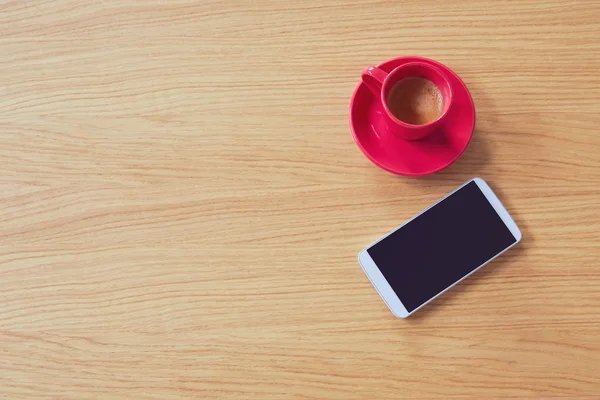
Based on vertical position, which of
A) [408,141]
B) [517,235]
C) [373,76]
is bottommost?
[517,235]

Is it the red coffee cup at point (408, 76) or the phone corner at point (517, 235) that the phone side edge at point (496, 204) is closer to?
the phone corner at point (517, 235)

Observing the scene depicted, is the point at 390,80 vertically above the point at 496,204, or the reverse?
the point at 390,80

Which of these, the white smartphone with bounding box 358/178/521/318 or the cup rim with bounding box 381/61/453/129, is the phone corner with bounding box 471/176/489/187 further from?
the cup rim with bounding box 381/61/453/129

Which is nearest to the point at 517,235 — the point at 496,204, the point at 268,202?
the point at 496,204

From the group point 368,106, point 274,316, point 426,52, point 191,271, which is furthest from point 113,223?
point 426,52

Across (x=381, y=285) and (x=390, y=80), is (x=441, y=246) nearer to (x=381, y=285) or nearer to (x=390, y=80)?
(x=381, y=285)

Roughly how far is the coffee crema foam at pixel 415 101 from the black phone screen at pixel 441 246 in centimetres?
11

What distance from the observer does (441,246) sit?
0.75m

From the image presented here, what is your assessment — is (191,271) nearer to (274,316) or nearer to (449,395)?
(274,316)

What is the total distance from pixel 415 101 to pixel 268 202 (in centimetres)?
23

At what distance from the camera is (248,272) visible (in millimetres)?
768

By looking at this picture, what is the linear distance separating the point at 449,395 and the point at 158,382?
15.0 inches

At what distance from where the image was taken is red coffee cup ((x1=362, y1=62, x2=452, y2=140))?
687 mm

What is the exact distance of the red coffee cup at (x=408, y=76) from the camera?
0.69 m
